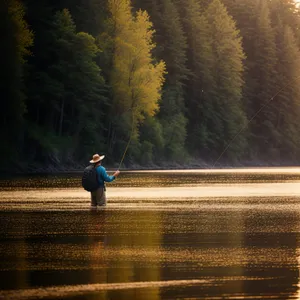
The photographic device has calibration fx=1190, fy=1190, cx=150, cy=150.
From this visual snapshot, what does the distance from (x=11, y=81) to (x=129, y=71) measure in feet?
48.7

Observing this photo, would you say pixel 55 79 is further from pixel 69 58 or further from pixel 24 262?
pixel 24 262

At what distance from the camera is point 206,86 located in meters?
103

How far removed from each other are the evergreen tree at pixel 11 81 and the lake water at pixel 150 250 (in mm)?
34944

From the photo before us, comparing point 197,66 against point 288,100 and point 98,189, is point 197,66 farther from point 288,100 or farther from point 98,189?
point 98,189

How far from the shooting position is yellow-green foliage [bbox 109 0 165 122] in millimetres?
77688

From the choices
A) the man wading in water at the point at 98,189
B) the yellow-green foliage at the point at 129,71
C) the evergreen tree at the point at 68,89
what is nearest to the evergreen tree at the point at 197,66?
the yellow-green foliage at the point at 129,71

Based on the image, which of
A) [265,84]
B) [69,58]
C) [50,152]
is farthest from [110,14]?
[265,84]

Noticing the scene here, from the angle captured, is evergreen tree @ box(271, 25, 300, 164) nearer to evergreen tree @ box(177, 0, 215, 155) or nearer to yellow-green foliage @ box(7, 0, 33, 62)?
evergreen tree @ box(177, 0, 215, 155)

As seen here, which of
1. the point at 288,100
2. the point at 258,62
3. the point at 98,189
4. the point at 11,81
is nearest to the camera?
the point at 98,189

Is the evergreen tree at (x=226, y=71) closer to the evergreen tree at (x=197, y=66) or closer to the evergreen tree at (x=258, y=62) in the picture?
the evergreen tree at (x=197, y=66)

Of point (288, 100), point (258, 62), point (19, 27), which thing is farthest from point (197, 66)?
point (19, 27)

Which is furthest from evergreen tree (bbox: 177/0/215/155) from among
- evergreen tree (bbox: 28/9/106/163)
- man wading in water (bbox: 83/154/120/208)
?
man wading in water (bbox: 83/154/120/208)

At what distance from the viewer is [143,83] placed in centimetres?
7806

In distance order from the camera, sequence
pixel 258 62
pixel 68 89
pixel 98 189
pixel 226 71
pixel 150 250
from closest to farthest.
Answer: pixel 150 250, pixel 98 189, pixel 68 89, pixel 226 71, pixel 258 62
